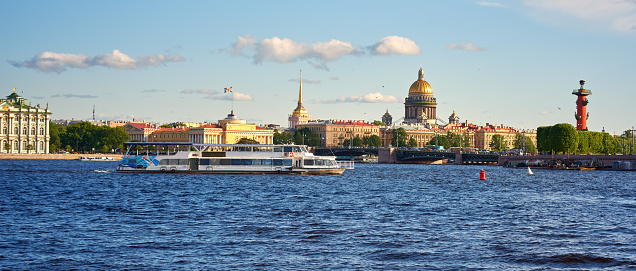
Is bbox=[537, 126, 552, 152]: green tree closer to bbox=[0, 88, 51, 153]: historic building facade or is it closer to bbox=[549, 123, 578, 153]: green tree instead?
bbox=[549, 123, 578, 153]: green tree

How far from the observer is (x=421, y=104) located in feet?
637

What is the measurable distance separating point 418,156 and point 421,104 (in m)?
83.2

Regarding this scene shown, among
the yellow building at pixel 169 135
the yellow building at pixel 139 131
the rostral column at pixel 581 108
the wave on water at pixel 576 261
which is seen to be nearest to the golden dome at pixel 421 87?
the yellow building at pixel 169 135

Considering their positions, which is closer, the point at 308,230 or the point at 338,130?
the point at 308,230

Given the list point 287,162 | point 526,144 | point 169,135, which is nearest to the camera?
point 287,162

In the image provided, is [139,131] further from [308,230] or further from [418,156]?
[308,230]

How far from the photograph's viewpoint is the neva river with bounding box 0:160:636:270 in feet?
57.8

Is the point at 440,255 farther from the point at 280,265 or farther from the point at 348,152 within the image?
the point at 348,152

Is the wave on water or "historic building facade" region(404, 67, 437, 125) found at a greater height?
"historic building facade" region(404, 67, 437, 125)

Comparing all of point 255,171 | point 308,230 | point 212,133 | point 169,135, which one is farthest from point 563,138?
point 169,135

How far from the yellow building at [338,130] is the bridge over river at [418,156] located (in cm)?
4129

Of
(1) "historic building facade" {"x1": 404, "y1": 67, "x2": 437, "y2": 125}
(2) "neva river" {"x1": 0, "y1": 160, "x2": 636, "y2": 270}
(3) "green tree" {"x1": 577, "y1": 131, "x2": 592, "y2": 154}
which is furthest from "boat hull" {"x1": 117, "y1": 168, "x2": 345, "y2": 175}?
(1) "historic building facade" {"x1": 404, "y1": 67, "x2": 437, "y2": 125}

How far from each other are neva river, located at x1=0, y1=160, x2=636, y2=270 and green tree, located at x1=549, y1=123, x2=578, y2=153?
49.8 meters

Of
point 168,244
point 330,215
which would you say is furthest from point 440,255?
point 330,215
